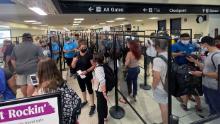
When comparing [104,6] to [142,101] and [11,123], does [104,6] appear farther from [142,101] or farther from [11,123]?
[11,123]

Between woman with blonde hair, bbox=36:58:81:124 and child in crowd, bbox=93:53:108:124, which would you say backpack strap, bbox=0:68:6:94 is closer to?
woman with blonde hair, bbox=36:58:81:124

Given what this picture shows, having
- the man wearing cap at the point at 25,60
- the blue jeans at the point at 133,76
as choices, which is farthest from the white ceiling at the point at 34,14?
the blue jeans at the point at 133,76

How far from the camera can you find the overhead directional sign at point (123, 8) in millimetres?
5008

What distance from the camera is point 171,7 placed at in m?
6.01

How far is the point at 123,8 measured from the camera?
5484mm

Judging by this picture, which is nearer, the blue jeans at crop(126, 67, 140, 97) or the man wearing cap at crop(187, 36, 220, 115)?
the man wearing cap at crop(187, 36, 220, 115)

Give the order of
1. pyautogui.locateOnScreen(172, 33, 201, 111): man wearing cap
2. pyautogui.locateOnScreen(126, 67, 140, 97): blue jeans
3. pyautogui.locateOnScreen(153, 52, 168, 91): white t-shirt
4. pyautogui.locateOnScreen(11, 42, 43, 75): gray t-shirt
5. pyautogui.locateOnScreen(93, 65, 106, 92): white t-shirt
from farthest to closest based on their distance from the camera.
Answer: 1. pyautogui.locateOnScreen(126, 67, 140, 97): blue jeans
2. pyautogui.locateOnScreen(172, 33, 201, 111): man wearing cap
3. pyautogui.locateOnScreen(11, 42, 43, 75): gray t-shirt
4. pyautogui.locateOnScreen(93, 65, 106, 92): white t-shirt
5. pyautogui.locateOnScreen(153, 52, 168, 91): white t-shirt

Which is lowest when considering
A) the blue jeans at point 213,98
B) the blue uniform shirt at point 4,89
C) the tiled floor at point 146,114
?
the tiled floor at point 146,114

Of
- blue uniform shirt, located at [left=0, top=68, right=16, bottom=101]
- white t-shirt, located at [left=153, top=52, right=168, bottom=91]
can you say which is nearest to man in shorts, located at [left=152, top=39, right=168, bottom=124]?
white t-shirt, located at [left=153, top=52, right=168, bottom=91]

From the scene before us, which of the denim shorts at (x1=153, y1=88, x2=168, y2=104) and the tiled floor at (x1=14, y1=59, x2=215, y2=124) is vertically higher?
the denim shorts at (x1=153, y1=88, x2=168, y2=104)

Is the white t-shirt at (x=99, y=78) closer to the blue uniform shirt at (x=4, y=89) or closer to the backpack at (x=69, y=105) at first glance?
the blue uniform shirt at (x=4, y=89)

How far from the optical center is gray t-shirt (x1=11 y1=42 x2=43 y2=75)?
3680mm

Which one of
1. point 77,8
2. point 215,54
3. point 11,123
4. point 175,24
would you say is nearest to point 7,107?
point 11,123

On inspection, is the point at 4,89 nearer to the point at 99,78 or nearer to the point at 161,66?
the point at 99,78
